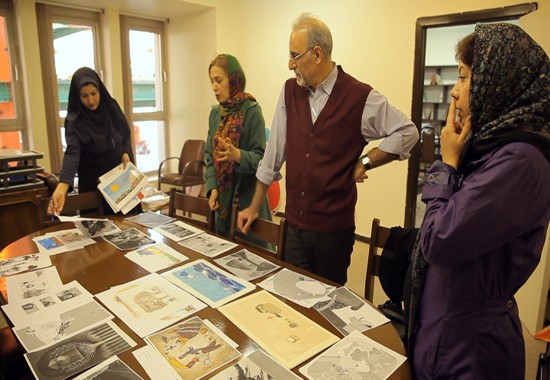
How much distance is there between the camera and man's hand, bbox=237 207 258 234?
6.02ft

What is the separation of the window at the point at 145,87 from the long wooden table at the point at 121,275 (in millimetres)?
3292

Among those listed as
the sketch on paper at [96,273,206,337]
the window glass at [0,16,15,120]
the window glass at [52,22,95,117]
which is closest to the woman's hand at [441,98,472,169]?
the sketch on paper at [96,273,206,337]

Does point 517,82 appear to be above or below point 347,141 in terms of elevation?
above

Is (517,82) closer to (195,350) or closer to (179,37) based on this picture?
(195,350)

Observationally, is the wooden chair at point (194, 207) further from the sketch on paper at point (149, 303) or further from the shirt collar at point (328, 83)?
the shirt collar at point (328, 83)

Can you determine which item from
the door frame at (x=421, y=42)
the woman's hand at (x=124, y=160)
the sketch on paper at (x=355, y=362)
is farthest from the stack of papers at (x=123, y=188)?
the door frame at (x=421, y=42)

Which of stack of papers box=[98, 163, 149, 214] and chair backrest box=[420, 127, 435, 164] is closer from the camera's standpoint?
stack of papers box=[98, 163, 149, 214]

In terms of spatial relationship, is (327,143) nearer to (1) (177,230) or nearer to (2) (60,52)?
(1) (177,230)

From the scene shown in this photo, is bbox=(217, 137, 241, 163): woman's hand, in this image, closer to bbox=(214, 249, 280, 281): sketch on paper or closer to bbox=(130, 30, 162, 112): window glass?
bbox=(214, 249, 280, 281): sketch on paper

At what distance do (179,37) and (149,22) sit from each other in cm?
42

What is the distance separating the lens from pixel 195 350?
1.02 meters

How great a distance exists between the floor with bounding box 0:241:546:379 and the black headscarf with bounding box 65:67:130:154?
123cm

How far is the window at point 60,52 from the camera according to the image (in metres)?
4.06

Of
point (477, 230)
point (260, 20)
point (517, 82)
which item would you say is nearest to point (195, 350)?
point (477, 230)
